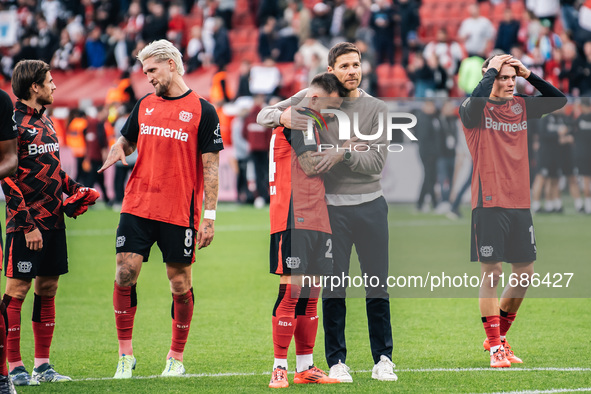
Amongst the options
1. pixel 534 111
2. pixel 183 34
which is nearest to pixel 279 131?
pixel 534 111

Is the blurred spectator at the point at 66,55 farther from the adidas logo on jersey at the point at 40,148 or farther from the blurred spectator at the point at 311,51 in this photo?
the adidas logo on jersey at the point at 40,148

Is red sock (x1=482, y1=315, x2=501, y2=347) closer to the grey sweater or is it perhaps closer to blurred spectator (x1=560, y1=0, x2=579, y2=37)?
the grey sweater

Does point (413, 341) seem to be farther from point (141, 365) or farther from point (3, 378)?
point (3, 378)

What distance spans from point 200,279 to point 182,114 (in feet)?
17.3

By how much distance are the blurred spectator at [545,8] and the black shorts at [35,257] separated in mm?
16532

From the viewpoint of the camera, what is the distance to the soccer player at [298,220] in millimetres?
5875

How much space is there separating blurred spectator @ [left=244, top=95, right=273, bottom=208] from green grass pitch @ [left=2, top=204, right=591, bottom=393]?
8836mm

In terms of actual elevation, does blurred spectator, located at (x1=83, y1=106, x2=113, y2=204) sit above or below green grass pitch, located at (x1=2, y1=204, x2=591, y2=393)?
above

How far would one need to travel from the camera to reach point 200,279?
11305 millimetres

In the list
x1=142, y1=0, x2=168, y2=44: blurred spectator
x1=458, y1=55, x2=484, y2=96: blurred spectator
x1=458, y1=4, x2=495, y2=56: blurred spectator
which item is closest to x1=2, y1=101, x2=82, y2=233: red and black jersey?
x1=458, y1=55, x2=484, y2=96: blurred spectator

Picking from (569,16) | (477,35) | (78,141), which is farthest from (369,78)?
(78,141)

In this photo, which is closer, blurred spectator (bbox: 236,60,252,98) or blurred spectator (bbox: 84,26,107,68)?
blurred spectator (bbox: 236,60,252,98)

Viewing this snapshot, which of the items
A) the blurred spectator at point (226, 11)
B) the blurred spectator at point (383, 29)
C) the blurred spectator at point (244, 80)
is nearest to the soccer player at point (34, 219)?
the blurred spectator at point (244, 80)

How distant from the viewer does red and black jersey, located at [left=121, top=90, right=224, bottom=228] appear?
6246mm
